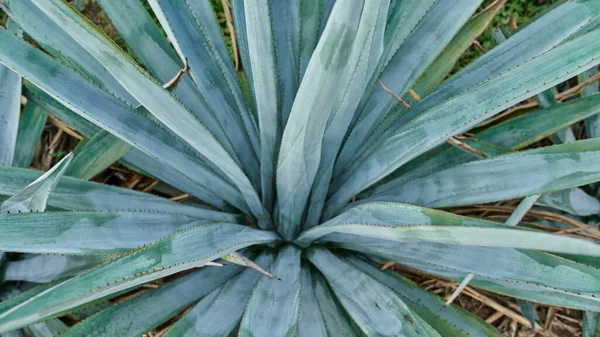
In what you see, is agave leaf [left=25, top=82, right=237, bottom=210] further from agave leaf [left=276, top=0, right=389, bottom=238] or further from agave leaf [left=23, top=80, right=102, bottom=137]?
agave leaf [left=276, top=0, right=389, bottom=238]

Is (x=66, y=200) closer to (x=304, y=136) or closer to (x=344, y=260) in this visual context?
(x=304, y=136)

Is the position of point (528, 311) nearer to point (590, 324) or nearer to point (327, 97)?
point (590, 324)

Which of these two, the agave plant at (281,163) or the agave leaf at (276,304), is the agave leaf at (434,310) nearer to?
the agave plant at (281,163)

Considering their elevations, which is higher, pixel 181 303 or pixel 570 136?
pixel 570 136

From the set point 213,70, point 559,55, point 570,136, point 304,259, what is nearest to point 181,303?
point 304,259

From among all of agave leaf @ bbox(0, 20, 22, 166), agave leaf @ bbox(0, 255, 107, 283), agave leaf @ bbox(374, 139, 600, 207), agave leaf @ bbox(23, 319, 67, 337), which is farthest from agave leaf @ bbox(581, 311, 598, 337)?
agave leaf @ bbox(0, 20, 22, 166)

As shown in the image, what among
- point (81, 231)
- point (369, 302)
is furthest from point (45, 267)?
point (369, 302)
